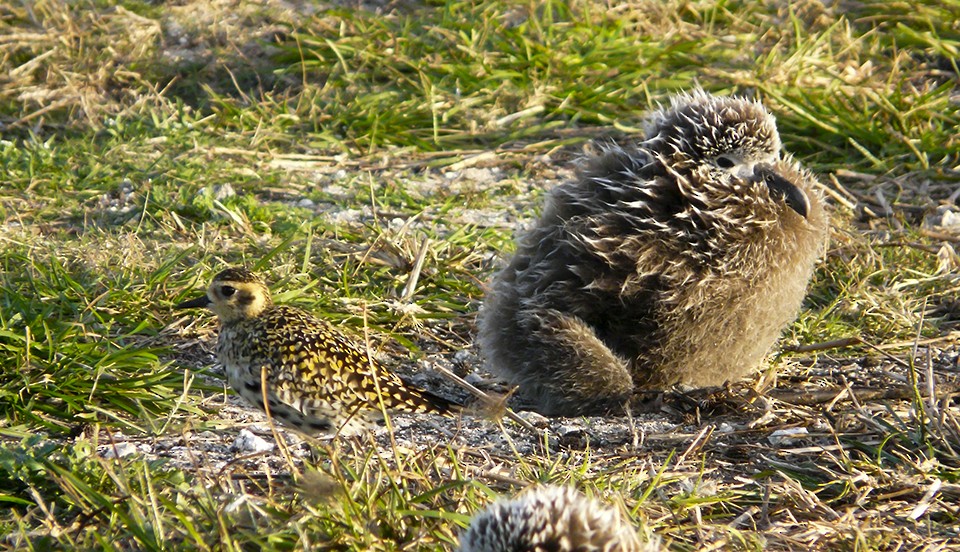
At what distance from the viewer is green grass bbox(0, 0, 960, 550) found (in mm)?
3725

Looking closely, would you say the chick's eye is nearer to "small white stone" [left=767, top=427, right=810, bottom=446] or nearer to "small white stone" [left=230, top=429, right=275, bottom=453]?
"small white stone" [left=767, top=427, right=810, bottom=446]

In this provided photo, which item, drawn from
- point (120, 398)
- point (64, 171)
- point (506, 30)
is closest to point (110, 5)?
point (64, 171)

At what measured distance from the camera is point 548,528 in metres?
2.90

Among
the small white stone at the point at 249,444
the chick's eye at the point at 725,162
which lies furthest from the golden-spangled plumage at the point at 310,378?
the chick's eye at the point at 725,162

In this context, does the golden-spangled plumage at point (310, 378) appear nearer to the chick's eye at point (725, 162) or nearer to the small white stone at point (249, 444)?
the small white stone at point (249, 444)

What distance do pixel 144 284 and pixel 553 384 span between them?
77.0 inches

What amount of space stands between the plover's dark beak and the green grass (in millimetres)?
830

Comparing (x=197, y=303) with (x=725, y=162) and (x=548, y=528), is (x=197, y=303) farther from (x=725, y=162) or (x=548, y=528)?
(x=548, y=528)

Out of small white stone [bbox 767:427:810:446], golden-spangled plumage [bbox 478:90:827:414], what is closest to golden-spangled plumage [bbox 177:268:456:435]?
golden-spangled plumage [bbox 478:90:827:414]

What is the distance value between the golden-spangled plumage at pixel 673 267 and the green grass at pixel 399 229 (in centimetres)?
30

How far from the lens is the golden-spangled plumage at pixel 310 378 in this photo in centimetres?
459

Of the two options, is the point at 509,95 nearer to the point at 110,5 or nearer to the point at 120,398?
the point at 110,5

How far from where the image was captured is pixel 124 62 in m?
8.06

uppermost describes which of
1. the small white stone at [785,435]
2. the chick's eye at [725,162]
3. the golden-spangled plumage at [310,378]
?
the chick's eye at [725,162]
